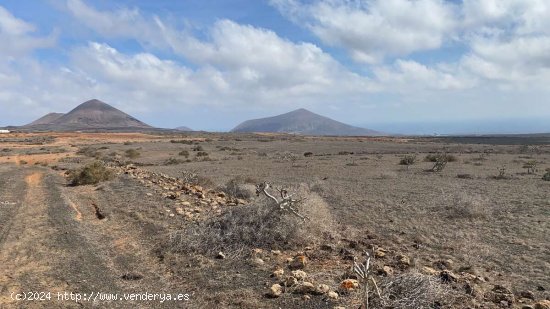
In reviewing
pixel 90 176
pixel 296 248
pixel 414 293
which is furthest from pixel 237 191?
pixel 414 293

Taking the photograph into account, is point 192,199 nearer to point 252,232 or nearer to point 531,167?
point 252,232

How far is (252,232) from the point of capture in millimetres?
9391

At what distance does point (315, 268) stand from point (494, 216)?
7.43m

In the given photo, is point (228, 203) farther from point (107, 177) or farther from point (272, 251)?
point (107, 177)

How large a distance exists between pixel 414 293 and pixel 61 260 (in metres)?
6.22

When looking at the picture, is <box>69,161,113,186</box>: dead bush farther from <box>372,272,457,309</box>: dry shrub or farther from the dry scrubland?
<box>372,272,457,309</box>: dry shrub

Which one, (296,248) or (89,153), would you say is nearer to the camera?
(296,248)

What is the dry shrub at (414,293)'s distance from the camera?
19.8ft

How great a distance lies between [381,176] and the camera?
2344 centimetres

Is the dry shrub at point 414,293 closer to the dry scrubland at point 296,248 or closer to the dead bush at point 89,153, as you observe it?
the dry scrubland at point 296,248

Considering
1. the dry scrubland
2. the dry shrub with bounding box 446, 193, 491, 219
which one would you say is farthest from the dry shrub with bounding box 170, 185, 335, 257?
the dry shrub with bounding box 446, 193, 491, 219

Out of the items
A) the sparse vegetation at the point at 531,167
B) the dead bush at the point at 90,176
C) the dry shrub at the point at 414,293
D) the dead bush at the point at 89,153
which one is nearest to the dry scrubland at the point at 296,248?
the dry shrub at the point at 414,293

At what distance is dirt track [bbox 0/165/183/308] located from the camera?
7023 millimetres

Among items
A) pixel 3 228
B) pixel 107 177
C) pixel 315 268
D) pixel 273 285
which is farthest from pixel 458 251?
pixel 107 177
